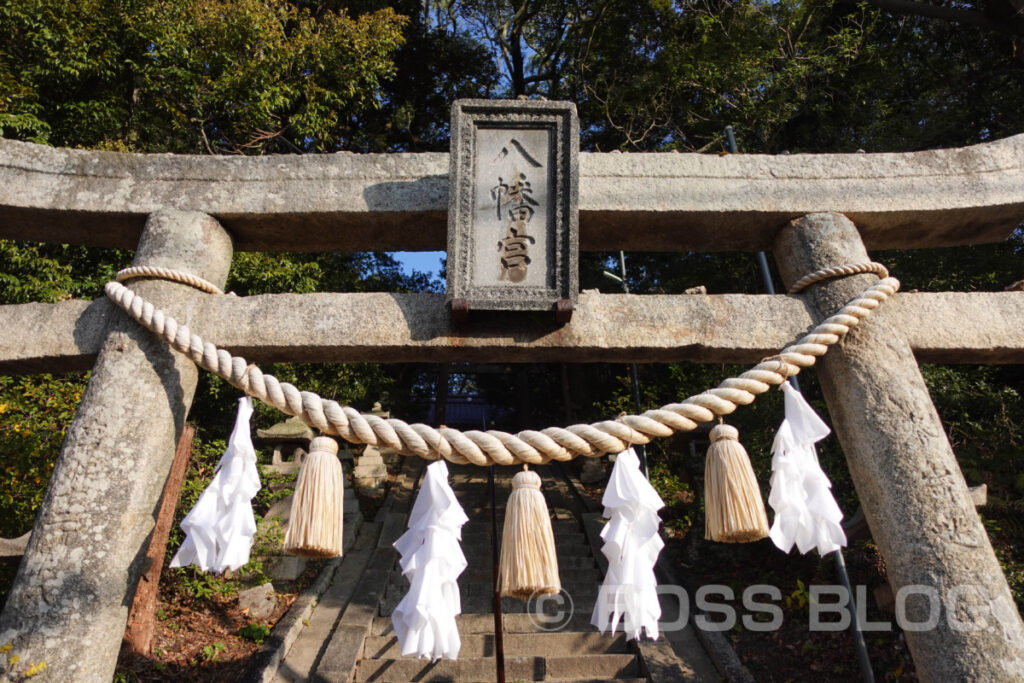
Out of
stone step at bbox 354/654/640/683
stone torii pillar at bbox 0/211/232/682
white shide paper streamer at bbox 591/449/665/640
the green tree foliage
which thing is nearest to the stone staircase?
stone step at bbox 354/654/640/683

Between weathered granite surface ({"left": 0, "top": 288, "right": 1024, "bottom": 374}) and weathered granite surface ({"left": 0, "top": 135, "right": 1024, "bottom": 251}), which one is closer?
weathered granite surface ({"left": 0, "top": 288, "right": 1024, "bottom": 374})

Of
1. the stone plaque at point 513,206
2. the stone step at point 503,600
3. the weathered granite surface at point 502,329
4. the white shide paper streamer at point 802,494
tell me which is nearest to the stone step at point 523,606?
the stone step at point 503,600

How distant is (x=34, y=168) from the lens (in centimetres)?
322

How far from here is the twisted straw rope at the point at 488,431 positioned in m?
2.30

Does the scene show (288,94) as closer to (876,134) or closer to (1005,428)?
(876,134)

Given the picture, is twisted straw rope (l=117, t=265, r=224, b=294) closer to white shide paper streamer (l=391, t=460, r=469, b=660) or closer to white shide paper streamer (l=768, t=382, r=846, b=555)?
white shide paper streamer (l=391, t=460, r=469, b=660)

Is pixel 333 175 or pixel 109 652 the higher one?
pixel 333 175

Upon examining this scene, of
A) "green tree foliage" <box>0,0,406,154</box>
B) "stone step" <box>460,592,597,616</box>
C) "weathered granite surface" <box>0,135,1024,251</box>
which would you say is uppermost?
"green tree foliage" <box>0,0,406,154</box>

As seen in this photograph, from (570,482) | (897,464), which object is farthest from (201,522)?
(570,482)

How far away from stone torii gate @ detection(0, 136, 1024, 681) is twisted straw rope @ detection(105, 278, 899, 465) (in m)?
0.37

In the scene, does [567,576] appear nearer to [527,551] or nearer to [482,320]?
[482,320]

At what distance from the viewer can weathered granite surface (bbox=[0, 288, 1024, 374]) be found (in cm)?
293

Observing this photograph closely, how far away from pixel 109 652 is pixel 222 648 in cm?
297

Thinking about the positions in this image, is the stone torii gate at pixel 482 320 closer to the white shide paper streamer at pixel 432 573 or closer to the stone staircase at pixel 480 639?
the white shide paper streamer at pixel 432 573
